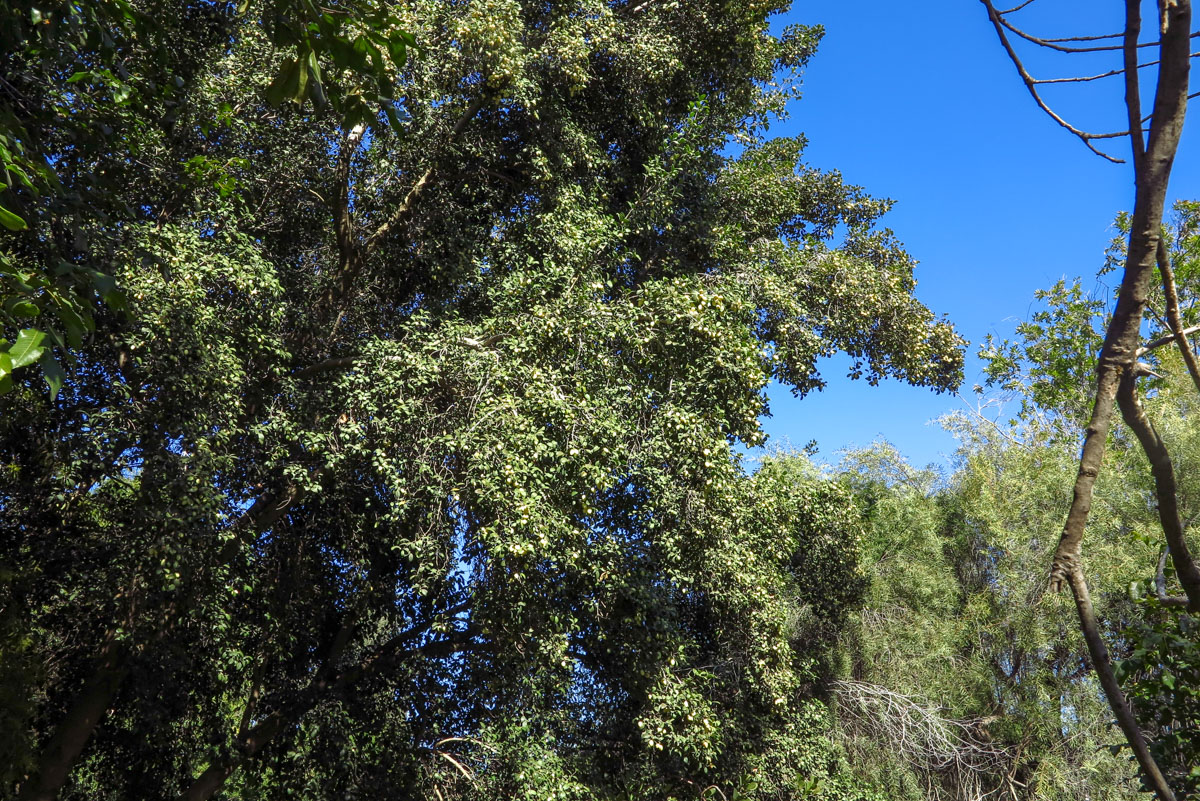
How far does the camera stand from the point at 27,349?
2217 millimetres

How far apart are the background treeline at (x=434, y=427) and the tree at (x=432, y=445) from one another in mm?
41

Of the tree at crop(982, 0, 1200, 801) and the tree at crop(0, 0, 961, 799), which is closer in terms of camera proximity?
Result: the tree at crop(982, 0, 1200, 801)

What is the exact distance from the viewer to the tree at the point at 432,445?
7.07 meters

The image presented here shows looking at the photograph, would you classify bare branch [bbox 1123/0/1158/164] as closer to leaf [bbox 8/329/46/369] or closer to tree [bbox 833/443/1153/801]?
leaf [bbox 8/329/46/369]

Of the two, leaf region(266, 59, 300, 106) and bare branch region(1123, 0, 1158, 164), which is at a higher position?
leaf region(266, 59, 300, 106)

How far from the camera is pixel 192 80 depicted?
301 inches

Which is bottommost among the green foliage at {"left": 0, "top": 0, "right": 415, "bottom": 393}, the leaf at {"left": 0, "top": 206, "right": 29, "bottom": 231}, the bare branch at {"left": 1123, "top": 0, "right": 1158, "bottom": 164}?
the leaf at {"left": 0, "top": 206, "right": 29, "bottom": 231}

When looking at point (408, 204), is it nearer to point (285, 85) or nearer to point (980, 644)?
point (285, 85)

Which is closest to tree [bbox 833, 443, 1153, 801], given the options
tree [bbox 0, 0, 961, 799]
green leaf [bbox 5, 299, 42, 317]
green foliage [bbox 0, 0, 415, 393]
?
tree [bbox 0, 0, 961, 799]

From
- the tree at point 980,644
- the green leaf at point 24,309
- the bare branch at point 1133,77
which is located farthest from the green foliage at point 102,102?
the tree at point 980,644

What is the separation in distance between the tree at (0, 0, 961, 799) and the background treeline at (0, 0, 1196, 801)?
0.04 m

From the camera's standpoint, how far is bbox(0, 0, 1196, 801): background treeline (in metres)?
6.93

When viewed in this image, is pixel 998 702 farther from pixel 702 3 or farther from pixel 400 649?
pixel 702 3

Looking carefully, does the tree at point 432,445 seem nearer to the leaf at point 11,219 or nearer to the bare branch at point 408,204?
the bare branch at point 408,204
